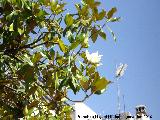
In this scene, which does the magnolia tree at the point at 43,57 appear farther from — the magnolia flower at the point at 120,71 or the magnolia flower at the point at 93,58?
the magnolia flower at the point at 120,71

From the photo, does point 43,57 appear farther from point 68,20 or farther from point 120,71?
point 120,71

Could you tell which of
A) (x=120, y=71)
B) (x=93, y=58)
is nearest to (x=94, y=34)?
(x=93, y=58)

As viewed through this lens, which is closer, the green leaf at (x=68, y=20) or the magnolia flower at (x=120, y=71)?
the green leaf at (x=68, y=20)

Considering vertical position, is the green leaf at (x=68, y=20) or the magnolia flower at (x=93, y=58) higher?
the green leaf at (x=68, y=20)

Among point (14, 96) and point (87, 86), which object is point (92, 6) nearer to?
point (87, 86)

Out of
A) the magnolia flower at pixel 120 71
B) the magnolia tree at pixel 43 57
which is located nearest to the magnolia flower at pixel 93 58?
the magnolia tree at pixel 43 57

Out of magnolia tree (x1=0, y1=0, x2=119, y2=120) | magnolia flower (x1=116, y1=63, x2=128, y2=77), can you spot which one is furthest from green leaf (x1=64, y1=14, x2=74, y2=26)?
magnolia flower (x1=116, y1=63, x2=128, y2=77)

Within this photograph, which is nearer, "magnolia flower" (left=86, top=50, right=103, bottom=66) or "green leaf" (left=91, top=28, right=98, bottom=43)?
"magnolia flower" (left=86, top=50, right=103, bottom=66)

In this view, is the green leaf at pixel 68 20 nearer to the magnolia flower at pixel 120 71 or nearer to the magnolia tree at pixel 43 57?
the magnolia tree at pixel 43 57

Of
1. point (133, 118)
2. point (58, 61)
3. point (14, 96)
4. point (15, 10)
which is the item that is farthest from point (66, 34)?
point (133, 118)

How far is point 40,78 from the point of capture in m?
3.63

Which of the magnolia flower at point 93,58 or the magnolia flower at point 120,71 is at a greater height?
the magnolia flower at point 120,71

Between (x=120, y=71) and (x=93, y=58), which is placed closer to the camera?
(x=93, y=58)

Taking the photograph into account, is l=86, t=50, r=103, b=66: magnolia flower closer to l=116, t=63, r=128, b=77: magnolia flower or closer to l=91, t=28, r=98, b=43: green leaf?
l=91, t=28, r=98, b=43: green leaf
